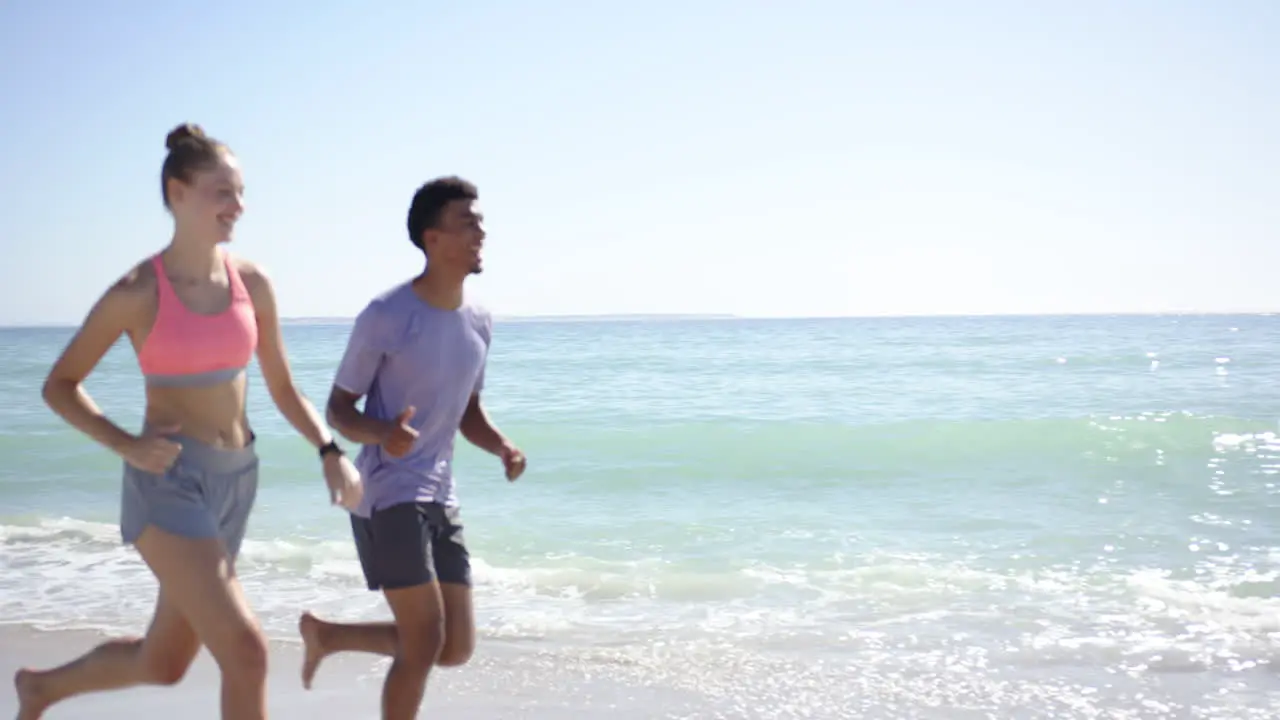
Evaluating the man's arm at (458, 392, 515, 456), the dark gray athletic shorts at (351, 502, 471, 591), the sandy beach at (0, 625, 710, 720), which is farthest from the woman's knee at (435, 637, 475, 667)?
the sandy beach at (0, 625, 710, 720)

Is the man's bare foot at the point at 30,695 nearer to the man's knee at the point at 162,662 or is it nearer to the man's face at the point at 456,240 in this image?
the man's knee at the point at 162,662

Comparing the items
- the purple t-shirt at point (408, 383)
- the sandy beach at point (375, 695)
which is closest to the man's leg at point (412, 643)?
the purple t-shirt at point (408, 383)

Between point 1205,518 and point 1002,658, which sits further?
point 1205,518

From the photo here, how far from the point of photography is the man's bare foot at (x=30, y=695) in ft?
11.3

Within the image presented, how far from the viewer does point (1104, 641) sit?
5977 mm

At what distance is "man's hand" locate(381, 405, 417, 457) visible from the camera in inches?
→ 132

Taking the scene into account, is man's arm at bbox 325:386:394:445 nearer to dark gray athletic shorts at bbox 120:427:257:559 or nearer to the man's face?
dark gray athletic shorts at bbox 120:427:257:559

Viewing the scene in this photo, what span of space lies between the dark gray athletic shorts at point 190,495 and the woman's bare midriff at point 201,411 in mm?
26

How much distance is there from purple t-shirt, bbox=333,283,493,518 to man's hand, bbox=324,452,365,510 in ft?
1.13

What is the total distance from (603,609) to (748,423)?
12158 millimetres

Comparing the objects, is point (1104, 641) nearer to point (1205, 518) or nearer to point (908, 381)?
point (1205, 518)

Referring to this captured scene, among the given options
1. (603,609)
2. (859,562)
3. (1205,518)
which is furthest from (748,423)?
(603,609)

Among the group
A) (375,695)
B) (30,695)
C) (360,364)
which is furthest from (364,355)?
(375,695)

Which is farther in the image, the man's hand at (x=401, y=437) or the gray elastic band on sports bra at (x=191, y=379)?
the man's hand at (x=401, y=437)
